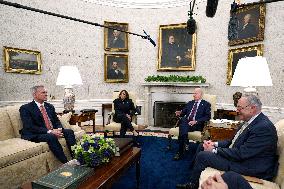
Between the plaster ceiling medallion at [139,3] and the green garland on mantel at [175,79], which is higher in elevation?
the plaster ceiling medallion at [139,3]

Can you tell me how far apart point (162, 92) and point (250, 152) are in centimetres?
473

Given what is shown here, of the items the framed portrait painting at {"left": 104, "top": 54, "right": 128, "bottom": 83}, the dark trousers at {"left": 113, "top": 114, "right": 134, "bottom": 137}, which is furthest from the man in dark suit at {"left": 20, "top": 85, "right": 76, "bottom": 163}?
the framed portrait painting at {"left": 104, "top": 54, "right": 128, "bottom": 83}

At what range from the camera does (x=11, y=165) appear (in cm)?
302

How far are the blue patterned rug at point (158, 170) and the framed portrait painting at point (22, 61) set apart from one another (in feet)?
11.7

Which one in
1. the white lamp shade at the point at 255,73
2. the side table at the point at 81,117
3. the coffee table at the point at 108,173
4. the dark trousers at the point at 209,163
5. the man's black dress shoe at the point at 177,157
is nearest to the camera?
the coffee table at the point at 108,173

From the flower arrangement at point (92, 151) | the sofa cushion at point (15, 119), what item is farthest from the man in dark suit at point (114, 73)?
the flower arrangement at point (92, 151)

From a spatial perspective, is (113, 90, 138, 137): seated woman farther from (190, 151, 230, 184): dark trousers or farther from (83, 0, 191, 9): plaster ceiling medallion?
(83, 0, 191, 9): plaster ceiling medallion

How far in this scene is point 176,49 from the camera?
698 cm

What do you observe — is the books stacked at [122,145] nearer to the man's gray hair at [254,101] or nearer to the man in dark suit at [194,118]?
the man in dark suit at [194,118]

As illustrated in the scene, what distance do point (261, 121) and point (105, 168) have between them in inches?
71.4

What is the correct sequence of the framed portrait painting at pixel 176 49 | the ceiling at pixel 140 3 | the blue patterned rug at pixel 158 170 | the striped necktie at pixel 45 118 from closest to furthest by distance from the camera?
1. the blue patterned rug at pixel 158 170
2. the striped necktie at pixel 45 118
3. the framed portrait painting at pixel 176 49
4. the ceiling at pixel 140 3

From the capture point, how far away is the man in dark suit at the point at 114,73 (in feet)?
23.9

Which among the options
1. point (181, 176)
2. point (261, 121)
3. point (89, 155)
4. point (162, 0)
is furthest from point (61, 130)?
point (162, 0)

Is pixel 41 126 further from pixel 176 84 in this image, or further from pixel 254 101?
pixel 176 84
